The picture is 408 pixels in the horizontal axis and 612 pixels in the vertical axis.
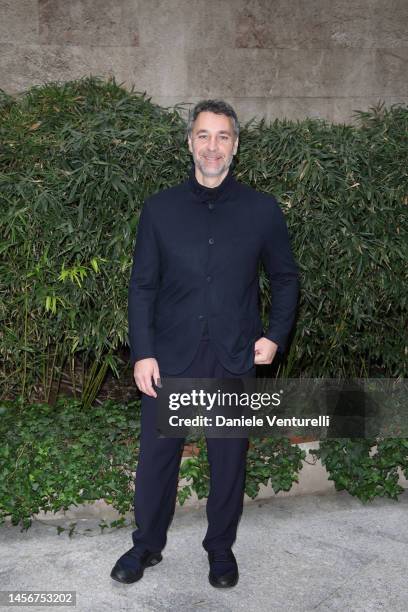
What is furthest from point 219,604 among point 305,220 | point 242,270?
point 305,220

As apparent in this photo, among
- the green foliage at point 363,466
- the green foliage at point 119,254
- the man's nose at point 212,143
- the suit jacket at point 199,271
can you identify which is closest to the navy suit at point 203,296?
the suit jacket at point 199,271

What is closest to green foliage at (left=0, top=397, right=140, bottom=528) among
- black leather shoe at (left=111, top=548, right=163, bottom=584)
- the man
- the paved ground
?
the paved ground

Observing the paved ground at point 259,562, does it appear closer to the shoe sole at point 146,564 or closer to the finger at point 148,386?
the shoe sole at point 146,564

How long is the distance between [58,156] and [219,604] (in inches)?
87.1

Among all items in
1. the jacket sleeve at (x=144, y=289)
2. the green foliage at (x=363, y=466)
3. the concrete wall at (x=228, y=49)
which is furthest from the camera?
the concrete wall at (x=228, y=49)

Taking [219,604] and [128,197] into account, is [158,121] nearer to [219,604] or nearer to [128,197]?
[128,197]

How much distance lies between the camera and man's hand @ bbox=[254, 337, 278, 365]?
307 cm

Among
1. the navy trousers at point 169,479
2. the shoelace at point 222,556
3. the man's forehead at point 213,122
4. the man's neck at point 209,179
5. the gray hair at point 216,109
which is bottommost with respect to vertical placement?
the shoelace at point 222,556

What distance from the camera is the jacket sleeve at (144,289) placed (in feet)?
9.77

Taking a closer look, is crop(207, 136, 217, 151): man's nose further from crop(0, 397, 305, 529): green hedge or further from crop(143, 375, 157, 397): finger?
crop(0, 397, 305, 529): green hedge

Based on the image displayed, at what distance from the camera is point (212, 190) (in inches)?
116

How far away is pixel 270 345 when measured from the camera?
10.1ft

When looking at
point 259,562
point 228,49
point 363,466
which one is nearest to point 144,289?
point 259,562

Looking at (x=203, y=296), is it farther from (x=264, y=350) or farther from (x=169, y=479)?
(x=169, y=479)
